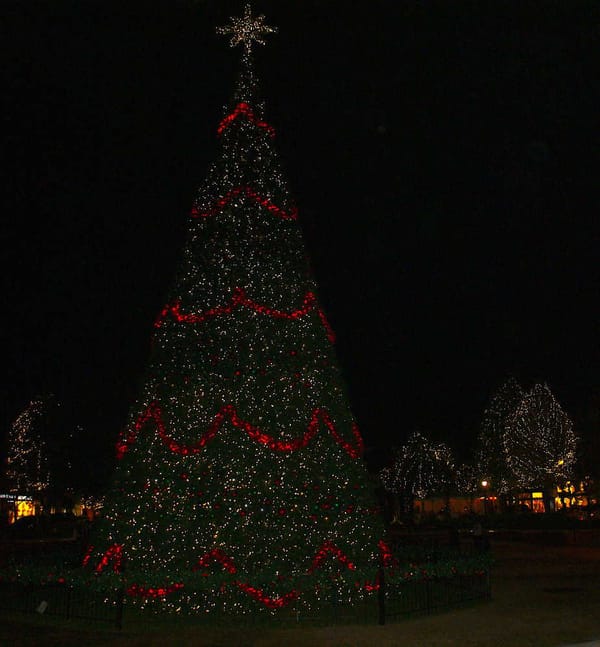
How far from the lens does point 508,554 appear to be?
2939 cm

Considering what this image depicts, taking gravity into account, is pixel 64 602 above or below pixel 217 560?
below

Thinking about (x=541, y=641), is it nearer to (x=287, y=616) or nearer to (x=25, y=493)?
(x=287, y=616)

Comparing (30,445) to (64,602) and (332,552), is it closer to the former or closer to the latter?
(64,602)

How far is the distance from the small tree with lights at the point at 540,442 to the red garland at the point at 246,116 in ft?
135

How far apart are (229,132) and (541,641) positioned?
10850 millimetres

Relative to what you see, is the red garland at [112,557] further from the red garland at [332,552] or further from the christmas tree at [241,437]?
the red garland at [332,552]

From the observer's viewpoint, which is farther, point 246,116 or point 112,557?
point 246,116

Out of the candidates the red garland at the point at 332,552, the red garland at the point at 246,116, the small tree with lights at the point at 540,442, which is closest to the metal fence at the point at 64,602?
the red garland at the point at 332,552

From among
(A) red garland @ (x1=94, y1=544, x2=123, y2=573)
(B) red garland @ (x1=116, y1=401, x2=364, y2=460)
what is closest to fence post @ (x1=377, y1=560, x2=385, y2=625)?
(B) red garland @ (x1=116, y1=401, x2=364, y2=460)

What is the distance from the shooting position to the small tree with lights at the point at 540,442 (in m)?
51.9

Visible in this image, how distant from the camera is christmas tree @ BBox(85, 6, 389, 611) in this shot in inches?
527

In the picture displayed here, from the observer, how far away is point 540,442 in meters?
52.2

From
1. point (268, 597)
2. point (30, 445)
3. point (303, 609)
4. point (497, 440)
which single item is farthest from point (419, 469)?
point (268, 597)

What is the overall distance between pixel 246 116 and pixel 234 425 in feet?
21.0
